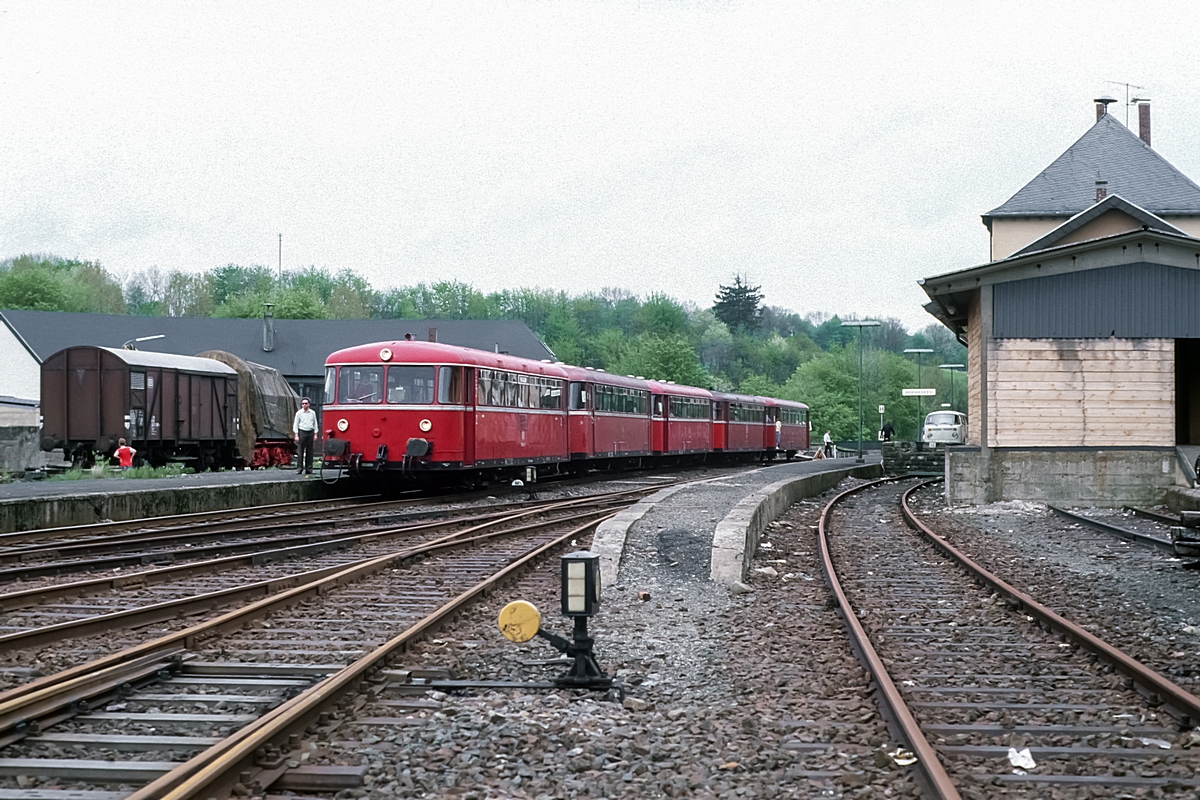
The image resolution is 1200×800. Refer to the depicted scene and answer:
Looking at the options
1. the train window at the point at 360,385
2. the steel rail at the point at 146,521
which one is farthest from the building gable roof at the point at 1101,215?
the steel rail at the point at 146,521

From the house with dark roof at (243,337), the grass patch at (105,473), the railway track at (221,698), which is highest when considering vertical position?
the house with dark roof at (243,337)

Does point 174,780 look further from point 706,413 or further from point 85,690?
point 706,413

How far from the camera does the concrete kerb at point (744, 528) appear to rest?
37.8 feet

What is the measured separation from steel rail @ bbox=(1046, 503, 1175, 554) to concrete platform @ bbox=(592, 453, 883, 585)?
4562 millimetres

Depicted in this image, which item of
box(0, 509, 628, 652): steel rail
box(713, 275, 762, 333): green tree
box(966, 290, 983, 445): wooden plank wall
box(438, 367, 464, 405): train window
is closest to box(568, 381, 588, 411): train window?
box(438, 367, 464, 405): train window

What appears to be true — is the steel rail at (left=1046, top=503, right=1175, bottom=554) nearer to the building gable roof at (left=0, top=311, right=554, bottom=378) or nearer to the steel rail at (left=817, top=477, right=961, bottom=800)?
the steel rail at (left=817, top=477, right=961, bottom=800)

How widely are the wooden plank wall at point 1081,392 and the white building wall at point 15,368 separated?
164ft

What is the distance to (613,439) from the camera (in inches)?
1299

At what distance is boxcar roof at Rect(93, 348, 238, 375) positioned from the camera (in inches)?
1198

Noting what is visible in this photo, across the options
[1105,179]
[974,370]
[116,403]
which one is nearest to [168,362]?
[116,403]

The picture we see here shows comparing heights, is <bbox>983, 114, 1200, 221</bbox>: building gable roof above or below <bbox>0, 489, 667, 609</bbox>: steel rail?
above

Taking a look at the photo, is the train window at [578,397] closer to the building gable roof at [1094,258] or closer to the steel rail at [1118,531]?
the building gable roof at [1094,258]

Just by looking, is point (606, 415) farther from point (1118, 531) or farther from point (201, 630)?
point (201, 630)

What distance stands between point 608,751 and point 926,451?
37.3 meters
